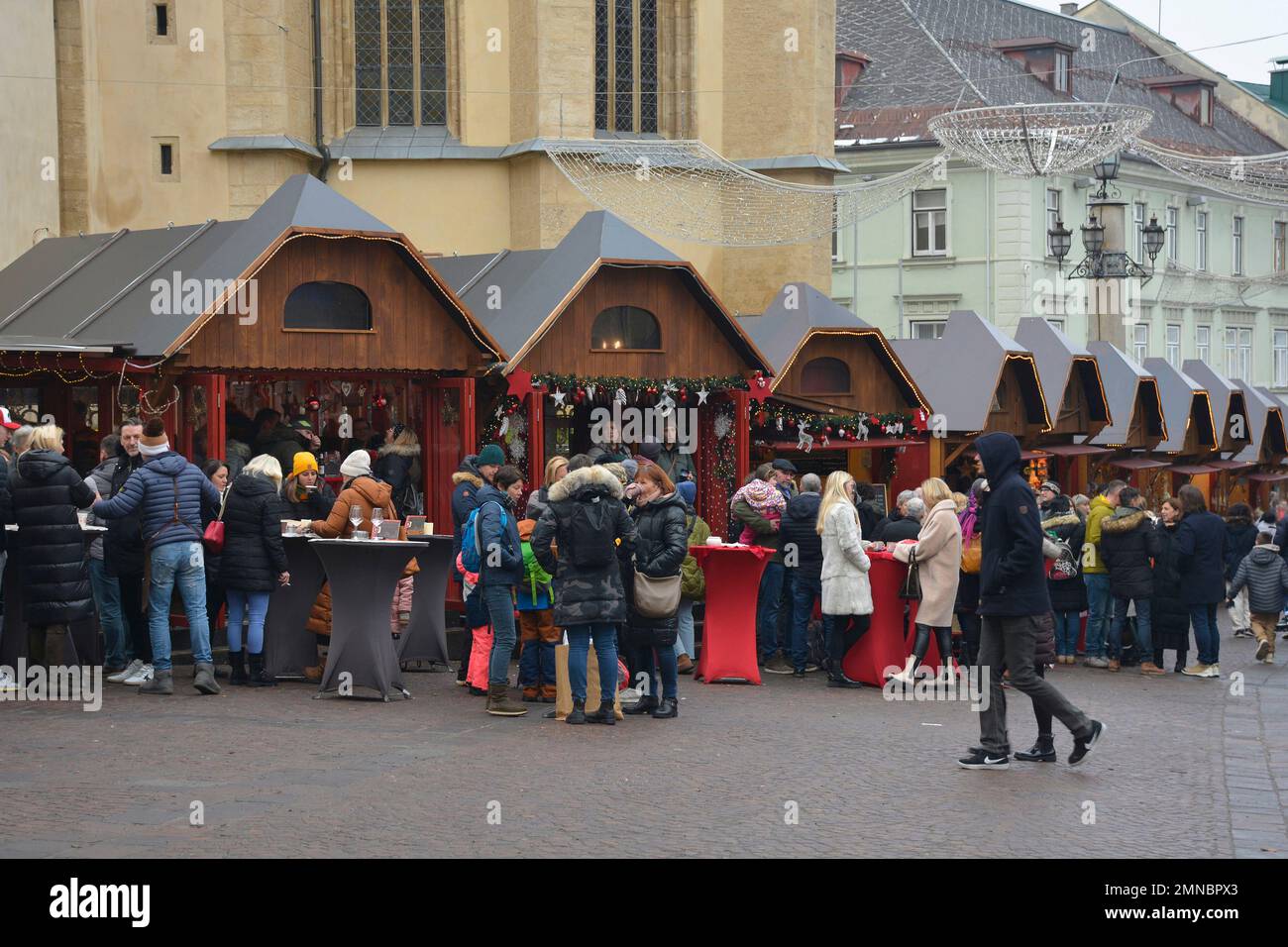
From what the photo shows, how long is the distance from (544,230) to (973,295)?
20066 millimetres

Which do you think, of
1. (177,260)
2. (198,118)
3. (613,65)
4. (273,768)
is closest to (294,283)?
(177,260)

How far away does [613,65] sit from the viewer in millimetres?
30391

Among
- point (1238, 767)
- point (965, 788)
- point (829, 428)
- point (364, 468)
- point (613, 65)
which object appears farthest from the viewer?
point (613, 65)

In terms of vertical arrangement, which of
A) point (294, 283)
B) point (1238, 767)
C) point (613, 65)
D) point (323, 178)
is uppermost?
point (613, 65)

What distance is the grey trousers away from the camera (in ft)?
35.2

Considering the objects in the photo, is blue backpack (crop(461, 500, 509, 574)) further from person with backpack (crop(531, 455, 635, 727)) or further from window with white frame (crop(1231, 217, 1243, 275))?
window with white frame (crop(1231, 217, 1243, 275))

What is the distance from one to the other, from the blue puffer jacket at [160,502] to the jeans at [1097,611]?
28.8ft

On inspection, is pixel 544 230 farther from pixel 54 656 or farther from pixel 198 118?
pixel 54 656

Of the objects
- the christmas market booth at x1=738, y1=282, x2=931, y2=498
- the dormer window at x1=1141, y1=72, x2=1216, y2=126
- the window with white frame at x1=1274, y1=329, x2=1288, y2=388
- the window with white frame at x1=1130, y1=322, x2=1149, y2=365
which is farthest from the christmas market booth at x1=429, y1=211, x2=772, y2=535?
the window with white frame at x1=1274, y1=329, x2=1288, y2=388

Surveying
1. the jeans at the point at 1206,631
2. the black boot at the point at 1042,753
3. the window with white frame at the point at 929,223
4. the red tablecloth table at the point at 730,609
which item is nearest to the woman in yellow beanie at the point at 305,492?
the red tablecloth table at the point at 730,609

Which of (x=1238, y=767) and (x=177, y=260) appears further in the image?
(x=177, y=260)

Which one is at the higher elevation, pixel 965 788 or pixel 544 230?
pixel 544 230

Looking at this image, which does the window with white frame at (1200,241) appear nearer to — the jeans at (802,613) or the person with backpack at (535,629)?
the jeans at (802,613)

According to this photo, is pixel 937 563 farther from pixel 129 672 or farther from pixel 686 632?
pixel 129 672
